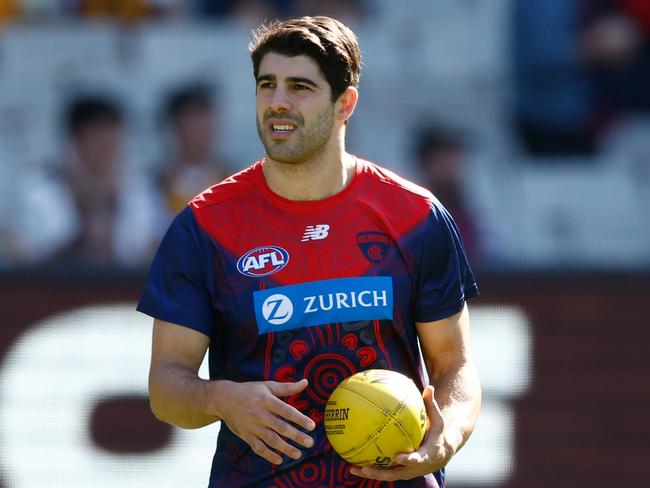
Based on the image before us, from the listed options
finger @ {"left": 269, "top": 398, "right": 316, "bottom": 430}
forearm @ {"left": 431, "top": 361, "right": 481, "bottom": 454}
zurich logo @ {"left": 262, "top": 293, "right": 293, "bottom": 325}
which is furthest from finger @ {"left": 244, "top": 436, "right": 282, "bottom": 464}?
forearm @ {"left": 431, "top": 361, "right": 481, "bottom": 454}

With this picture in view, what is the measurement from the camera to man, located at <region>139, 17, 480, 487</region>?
12.7 ft

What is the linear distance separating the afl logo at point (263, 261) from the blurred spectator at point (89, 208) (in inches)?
176

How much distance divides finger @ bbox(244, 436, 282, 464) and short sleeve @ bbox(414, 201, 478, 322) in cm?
70

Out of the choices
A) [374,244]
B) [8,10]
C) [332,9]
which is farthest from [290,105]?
[8,10]

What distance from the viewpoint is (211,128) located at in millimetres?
9430

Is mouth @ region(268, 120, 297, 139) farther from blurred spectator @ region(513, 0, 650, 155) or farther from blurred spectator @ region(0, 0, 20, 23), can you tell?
blurred spectator @ region(0, 0, 20, 23)

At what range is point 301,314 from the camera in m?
3.91

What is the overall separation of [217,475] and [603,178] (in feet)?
22.2

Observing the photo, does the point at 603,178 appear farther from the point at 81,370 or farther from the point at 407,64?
the point at 81,370

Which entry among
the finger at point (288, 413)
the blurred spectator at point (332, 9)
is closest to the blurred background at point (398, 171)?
the blurred spectator at point (332, 9)

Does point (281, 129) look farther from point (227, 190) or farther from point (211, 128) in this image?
point (211, 128)

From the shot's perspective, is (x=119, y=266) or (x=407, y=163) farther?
(x=407, y=163)

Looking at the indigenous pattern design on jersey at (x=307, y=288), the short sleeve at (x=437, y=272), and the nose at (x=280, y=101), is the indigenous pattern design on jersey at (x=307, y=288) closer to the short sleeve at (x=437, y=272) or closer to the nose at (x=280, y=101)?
the short sleeve at (x=437, y=272)

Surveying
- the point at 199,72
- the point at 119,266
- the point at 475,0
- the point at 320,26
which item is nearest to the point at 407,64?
the point at 475,0
